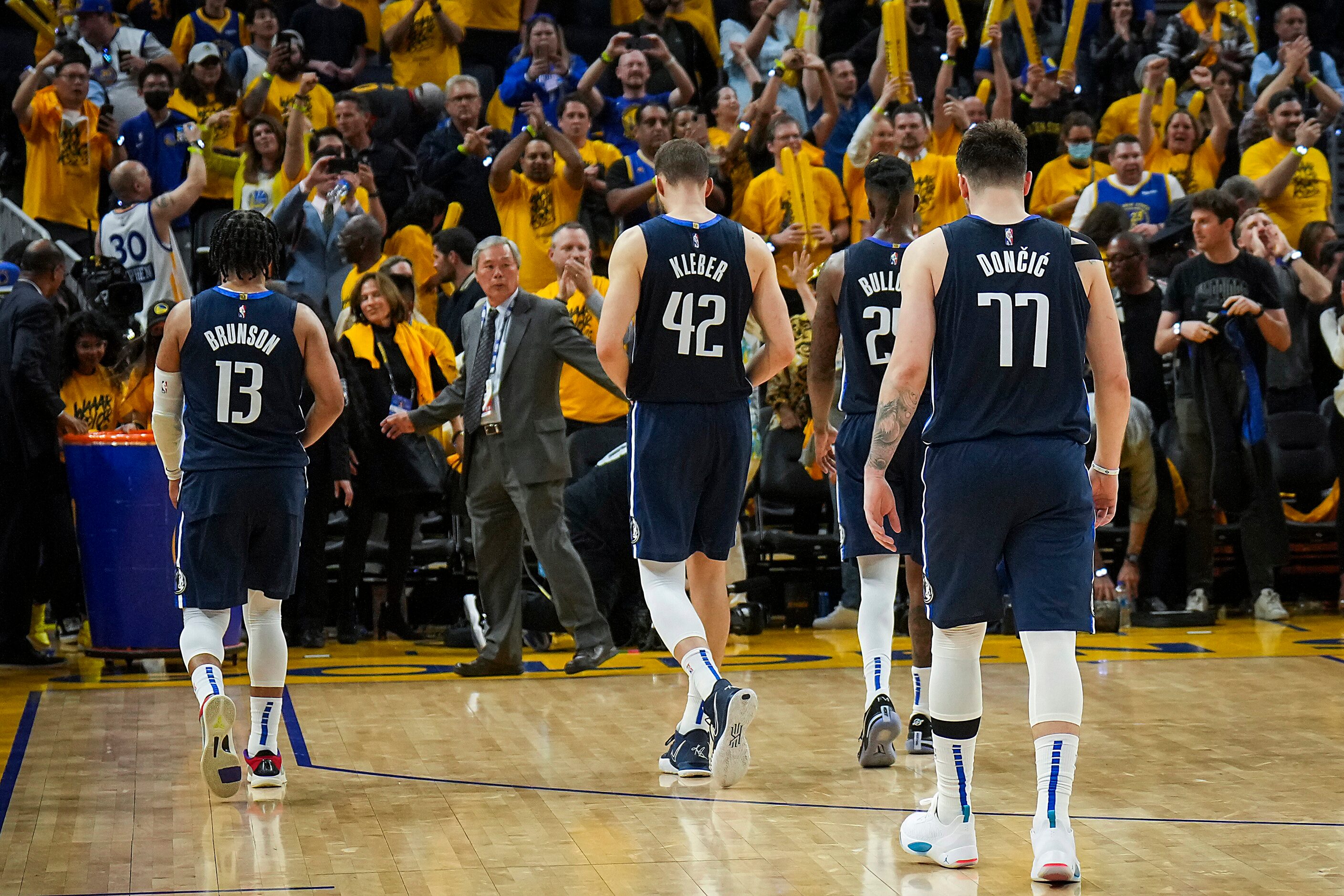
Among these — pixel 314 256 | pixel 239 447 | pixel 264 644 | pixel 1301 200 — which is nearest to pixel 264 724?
pixel 264 644

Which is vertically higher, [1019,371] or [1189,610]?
[1019,371]

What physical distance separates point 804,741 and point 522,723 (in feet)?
4.15

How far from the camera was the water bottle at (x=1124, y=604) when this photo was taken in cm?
976

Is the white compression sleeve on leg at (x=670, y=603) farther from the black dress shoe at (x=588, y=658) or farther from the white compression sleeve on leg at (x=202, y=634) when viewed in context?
the black dress shoe at (x=588, y=658)

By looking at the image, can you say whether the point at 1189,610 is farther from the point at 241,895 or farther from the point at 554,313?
the point at 241,895

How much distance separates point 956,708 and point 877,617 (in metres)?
1.62

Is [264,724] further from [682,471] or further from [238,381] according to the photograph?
[682,471]

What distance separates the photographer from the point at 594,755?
614 centimetres

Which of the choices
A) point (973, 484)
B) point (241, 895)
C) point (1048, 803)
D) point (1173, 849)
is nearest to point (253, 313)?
point (241, 895)

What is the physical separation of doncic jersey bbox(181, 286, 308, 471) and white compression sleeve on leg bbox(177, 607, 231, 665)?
1.64ft

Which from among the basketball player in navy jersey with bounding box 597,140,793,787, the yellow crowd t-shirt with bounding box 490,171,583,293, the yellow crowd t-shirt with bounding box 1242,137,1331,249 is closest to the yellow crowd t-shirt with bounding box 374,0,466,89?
the yellow crowd t-shirt with bounding box 490,171,583,293

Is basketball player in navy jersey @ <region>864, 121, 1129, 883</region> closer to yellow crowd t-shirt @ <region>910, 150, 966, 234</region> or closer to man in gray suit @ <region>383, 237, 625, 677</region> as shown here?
man in gray suit @ <region>383, 237, 625, 677</region>

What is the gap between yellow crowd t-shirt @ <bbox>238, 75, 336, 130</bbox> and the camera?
12664 mm

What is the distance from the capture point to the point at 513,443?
795 cm
